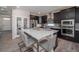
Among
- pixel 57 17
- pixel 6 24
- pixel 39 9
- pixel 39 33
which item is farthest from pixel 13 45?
pixel 57 17

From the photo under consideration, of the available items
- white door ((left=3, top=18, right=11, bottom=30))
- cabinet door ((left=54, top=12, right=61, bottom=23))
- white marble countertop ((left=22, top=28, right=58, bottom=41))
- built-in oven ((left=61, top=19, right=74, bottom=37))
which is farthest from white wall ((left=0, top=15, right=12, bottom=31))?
built-in oven ((left=61, top=19, right=74, bottom=37))

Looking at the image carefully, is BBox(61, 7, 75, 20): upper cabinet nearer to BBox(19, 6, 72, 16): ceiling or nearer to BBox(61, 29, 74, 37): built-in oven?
BBox(19, 6, 72, 16): ceiling

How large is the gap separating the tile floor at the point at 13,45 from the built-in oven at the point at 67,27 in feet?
0.53

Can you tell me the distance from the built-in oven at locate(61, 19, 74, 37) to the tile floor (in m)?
0.16

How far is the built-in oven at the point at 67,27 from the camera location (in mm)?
1713

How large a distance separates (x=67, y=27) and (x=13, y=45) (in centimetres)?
109

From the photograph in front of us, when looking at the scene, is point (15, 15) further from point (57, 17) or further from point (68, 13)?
point (68, 13)

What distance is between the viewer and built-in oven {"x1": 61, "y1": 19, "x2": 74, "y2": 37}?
171cm

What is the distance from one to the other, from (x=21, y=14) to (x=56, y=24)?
697mm

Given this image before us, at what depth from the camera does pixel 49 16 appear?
5.82 ft

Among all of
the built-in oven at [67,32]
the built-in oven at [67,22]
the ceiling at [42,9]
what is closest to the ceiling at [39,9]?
the ceiling at [42,9]
